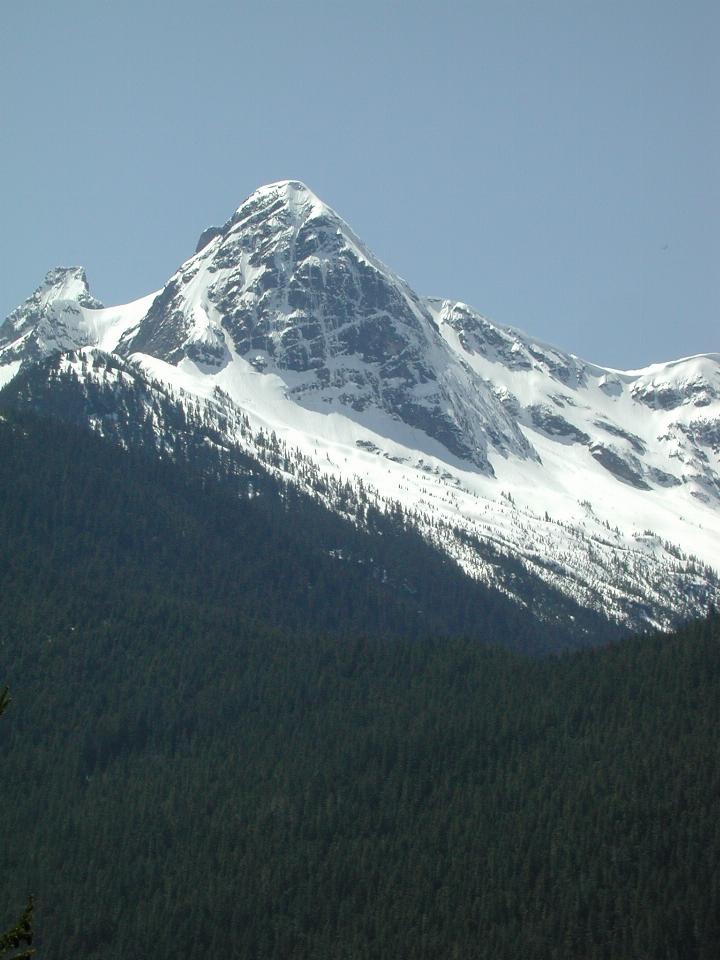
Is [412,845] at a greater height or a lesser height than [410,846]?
greater

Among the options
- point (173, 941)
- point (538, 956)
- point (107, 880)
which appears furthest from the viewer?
point (107, 880)

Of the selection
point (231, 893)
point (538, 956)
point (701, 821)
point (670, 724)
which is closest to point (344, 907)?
point (231, 893)

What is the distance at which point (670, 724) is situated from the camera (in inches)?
7254

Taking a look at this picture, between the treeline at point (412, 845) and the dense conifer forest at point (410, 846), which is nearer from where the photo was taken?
the dense conifer forest at point (410, 846)

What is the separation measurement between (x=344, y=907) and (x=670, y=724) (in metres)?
52.5

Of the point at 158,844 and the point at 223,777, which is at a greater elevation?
the point at 223,777

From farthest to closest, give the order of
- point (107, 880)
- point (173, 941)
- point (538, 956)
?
point (107, 880), point (173, 941), point (538, 956)

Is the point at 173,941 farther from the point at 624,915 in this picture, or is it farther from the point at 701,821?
the point at 701,821

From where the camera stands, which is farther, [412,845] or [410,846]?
[412,845]

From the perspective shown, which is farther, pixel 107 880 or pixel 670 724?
pixel 670 724

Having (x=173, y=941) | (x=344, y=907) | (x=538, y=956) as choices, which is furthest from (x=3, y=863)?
(x=538, y=956)

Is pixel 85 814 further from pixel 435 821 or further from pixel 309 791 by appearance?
pixel 435 821

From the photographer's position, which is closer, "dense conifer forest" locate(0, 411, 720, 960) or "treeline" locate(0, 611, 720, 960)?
"dense conifer forest" locate(0, 411, 720, 960)

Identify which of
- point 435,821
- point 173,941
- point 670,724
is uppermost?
point 670,724
